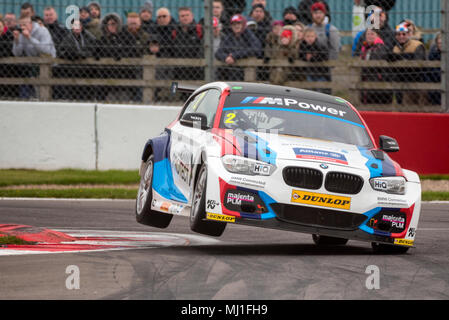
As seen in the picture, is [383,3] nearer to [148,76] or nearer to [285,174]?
[148,76]

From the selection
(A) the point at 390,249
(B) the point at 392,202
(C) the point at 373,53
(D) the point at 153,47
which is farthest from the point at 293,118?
(D) the point at 153,47

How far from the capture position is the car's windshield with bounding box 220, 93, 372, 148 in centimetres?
927

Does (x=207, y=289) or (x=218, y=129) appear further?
(x=218, y=129)

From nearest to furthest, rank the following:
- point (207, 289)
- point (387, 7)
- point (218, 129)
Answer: point (207, 289) → point (218, 129) → point (387, 7)

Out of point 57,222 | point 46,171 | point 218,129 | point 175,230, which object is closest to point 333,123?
point 218,129

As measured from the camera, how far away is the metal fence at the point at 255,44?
606 inches

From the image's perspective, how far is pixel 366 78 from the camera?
15508 millimetres

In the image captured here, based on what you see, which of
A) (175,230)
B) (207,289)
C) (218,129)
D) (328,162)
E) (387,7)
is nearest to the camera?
(207,289)

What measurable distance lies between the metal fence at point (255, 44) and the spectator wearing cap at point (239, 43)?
0.05ft

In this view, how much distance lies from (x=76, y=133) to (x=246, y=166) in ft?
26.8

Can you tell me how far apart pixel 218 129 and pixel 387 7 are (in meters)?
6.98

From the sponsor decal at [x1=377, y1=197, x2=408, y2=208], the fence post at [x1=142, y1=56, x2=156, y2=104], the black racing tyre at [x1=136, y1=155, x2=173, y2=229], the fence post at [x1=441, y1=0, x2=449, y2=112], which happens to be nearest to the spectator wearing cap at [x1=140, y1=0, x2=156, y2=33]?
the fence post at [x1=142, y1=56, x2=156, y2=104]

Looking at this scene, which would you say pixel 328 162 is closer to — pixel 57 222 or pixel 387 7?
pixel 57 222

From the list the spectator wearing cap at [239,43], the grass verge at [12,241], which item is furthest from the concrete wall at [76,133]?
the grass verge at [12,241]
